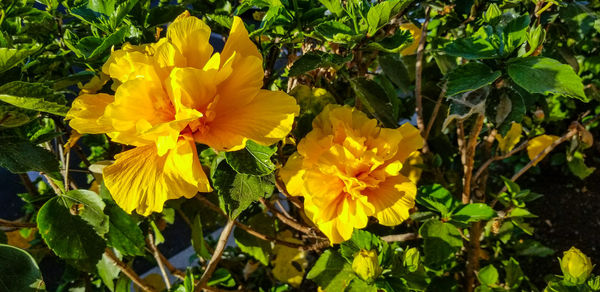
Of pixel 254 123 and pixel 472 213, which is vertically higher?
pixel 254 123

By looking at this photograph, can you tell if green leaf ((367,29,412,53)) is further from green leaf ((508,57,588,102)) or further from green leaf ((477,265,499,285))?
green leaf ((477,265,499,285))

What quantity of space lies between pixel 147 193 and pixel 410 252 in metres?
0.43

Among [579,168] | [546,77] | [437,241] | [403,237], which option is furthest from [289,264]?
[579,168]

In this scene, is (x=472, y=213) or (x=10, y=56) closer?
(x=10, y=56)

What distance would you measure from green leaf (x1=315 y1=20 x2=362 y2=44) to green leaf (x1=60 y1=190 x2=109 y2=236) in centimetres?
43

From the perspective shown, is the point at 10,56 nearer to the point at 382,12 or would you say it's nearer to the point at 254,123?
the point at 254,123

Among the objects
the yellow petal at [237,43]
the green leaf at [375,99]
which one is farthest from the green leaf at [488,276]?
the yellow petal at [237,43]

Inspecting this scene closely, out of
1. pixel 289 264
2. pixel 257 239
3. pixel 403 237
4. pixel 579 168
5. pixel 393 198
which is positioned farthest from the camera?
pixel 579 168

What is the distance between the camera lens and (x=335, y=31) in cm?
57

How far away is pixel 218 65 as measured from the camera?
47 centimetres

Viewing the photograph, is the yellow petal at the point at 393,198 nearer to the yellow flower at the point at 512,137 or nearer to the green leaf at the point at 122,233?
the green leaf at the point at 122,233

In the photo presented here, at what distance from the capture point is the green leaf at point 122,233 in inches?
28.6

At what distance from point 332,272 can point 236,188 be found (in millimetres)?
331

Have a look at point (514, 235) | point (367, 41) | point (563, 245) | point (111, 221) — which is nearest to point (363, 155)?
point (367, 41)
